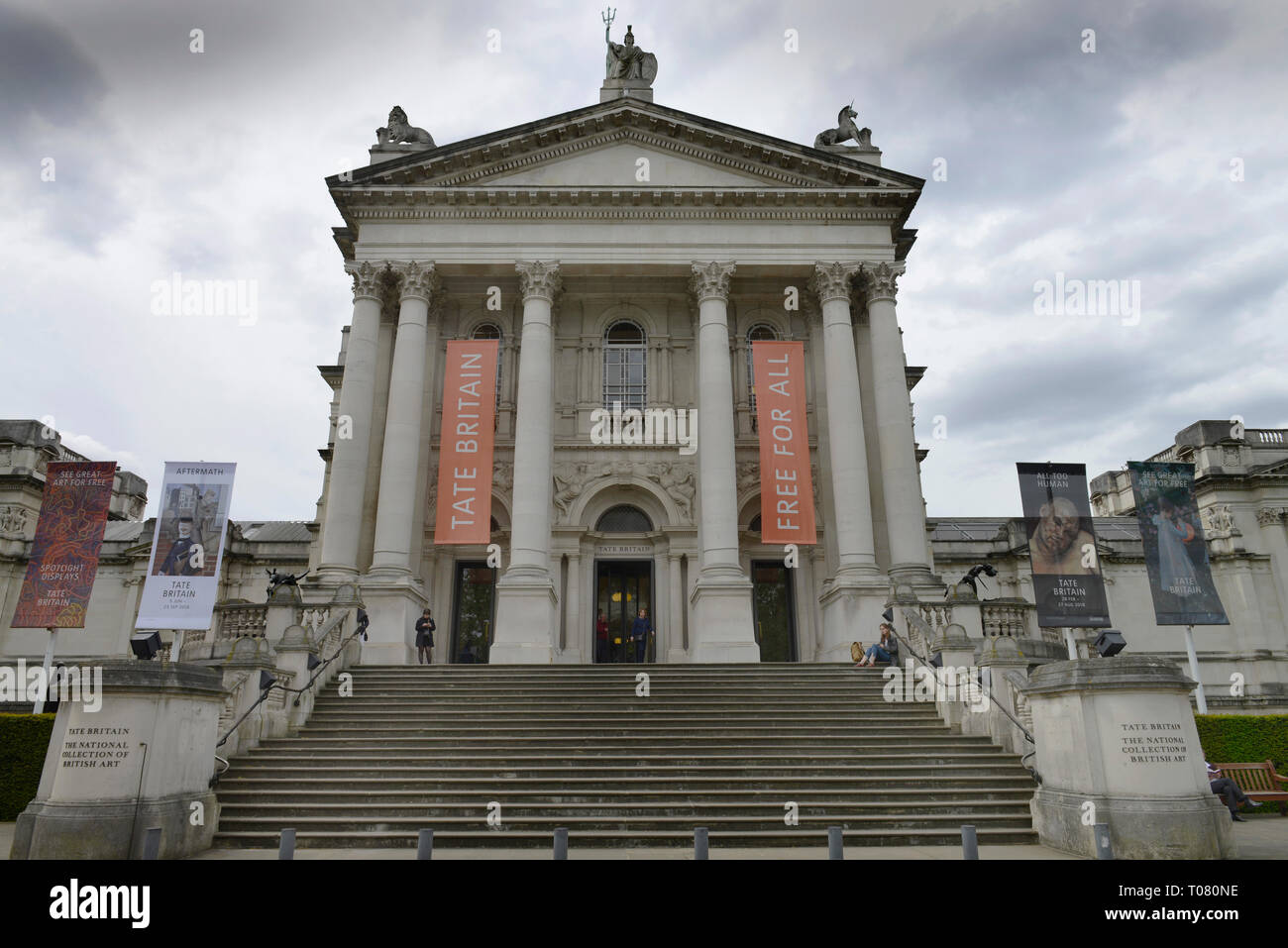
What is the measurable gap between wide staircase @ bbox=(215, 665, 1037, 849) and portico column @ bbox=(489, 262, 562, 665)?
3.25 m

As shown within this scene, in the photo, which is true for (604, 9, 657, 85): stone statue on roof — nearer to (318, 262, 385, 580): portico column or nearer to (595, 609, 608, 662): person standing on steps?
(318, 262, 385, 580): portico column

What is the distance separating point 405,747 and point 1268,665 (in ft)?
114

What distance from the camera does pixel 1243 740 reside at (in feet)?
54.4

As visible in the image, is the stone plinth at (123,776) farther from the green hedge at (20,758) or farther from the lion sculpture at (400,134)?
the lion sculpture at (400,134)

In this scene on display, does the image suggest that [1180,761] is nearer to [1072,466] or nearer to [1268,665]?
[1072,466]

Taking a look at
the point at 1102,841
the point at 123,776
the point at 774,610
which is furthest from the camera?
the point at 774,610

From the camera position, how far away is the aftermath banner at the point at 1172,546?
19453mm

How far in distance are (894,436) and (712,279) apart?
22.4 feet

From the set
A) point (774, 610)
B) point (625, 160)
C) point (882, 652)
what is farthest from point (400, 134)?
point (882, 652)

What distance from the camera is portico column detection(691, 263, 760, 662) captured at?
20281mm

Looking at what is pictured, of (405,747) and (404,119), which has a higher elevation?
(404,119)

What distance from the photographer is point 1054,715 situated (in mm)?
10375

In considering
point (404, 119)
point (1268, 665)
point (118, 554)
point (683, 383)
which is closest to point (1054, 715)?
point (683, 383)

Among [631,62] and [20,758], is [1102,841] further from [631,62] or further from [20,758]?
[631,62]
